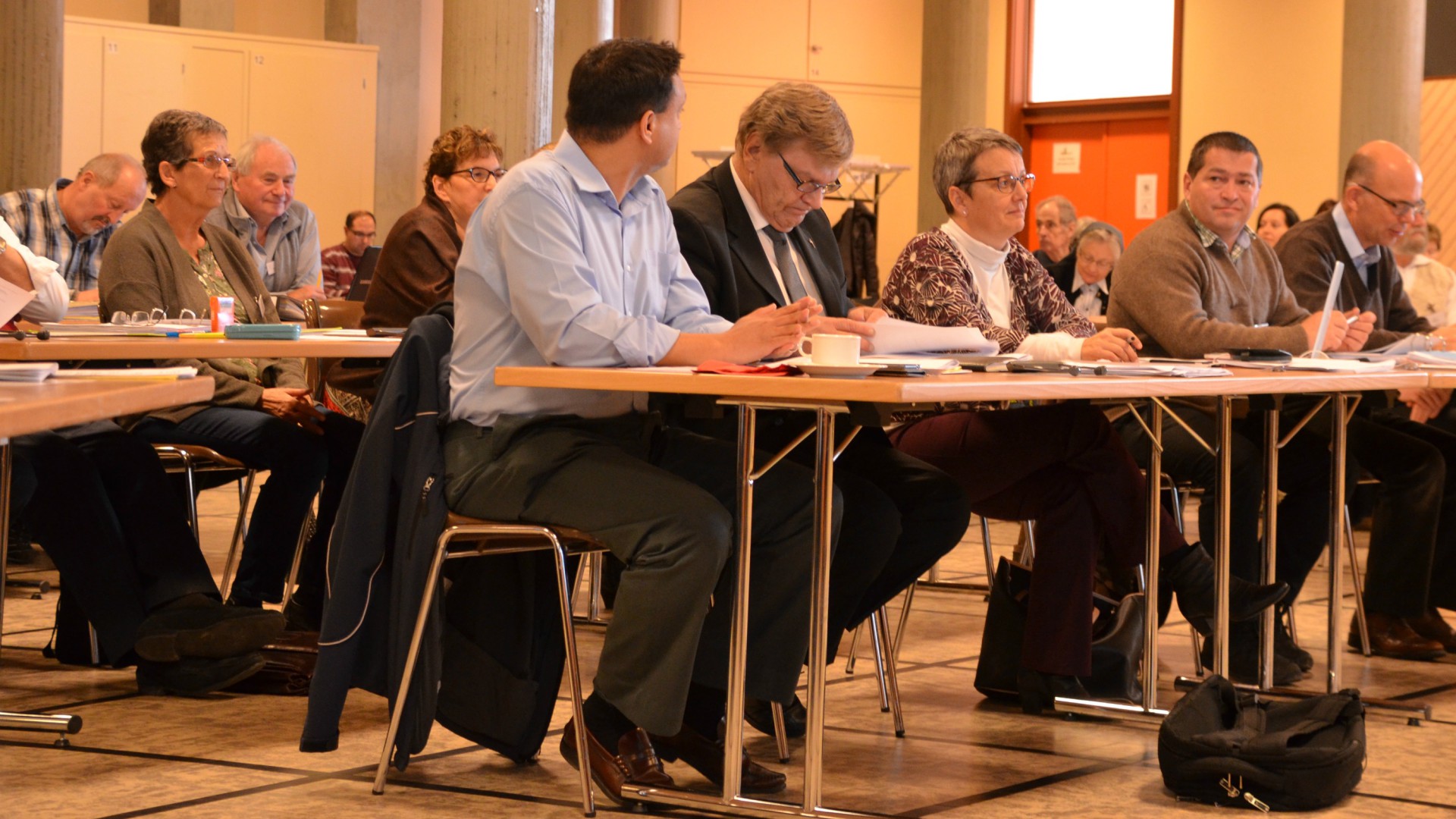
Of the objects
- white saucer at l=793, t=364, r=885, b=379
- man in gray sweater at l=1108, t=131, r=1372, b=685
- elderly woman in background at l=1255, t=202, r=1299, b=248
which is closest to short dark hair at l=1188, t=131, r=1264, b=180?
man in gray sweater at l=1108, t=131, r=1372, b=685

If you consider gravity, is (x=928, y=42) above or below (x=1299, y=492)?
above

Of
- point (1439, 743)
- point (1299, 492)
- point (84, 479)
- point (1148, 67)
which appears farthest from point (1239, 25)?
point (84, 479)

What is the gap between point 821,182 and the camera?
10.7ft

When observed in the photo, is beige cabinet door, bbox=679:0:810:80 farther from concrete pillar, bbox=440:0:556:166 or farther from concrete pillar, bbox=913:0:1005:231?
concrete pillar, bbox=440:0:556:166

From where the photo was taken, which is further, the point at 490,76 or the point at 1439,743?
the point at 490,76

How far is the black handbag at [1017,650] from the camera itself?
351 cm

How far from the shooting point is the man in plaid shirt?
523 centimetres

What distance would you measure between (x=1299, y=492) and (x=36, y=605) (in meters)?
3.19

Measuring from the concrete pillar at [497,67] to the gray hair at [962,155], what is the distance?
8.73 feet

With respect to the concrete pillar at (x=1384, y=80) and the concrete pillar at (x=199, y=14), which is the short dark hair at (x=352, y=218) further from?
the concrete pillar at (x=1384, y=80)

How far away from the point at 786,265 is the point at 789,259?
2cm

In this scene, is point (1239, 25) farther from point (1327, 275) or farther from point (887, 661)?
point (887, 661)

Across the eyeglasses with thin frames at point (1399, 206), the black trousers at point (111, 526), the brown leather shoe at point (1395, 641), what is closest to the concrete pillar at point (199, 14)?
the black trousers at point (111, 526)

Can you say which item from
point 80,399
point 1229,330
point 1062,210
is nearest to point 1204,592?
point 1229,330
